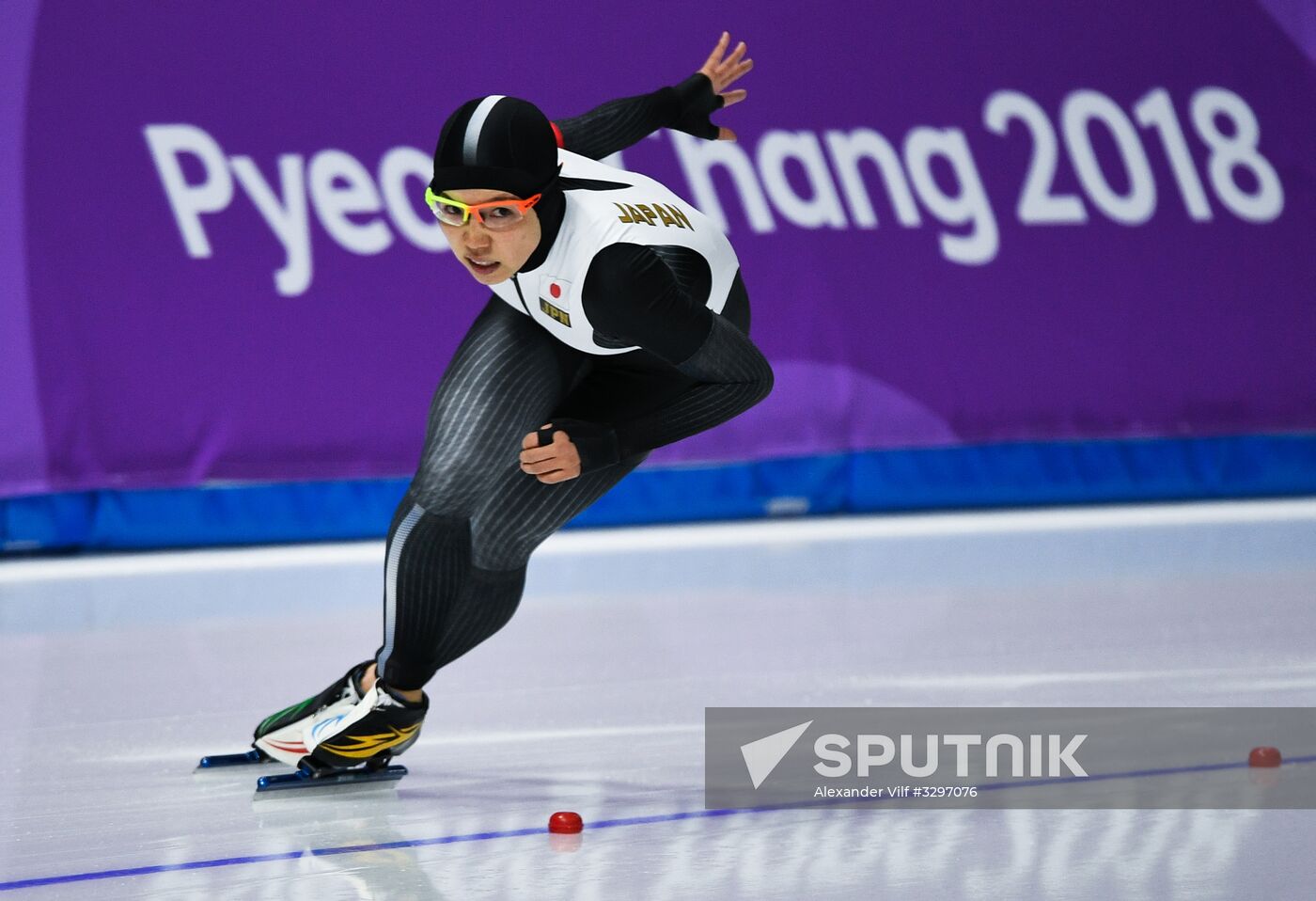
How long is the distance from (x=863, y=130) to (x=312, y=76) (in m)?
2.00

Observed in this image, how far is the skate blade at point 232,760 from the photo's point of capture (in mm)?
2762

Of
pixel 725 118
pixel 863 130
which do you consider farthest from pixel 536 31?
pixel 863 130

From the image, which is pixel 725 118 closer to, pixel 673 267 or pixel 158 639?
pixel 158 639

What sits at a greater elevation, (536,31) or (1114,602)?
(536,31)

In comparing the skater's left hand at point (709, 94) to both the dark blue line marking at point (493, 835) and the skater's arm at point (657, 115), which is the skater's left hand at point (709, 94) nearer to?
the skater's arm at point (657, 115)

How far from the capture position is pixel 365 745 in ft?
8.82

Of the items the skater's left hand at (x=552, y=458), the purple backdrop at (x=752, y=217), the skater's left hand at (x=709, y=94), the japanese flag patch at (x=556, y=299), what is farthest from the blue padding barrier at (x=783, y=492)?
the skater's left hand at (x=552, y=458)

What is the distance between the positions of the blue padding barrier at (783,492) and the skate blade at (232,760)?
10.2 feet

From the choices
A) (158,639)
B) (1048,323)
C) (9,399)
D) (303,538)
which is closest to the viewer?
(158,639)

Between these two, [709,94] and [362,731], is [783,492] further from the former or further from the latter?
[362,731]

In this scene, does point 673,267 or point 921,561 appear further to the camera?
point 921,561

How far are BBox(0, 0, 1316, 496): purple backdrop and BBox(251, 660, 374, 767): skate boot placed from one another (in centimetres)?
314

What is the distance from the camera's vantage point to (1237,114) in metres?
6.51

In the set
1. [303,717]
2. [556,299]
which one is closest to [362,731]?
[303,717]
